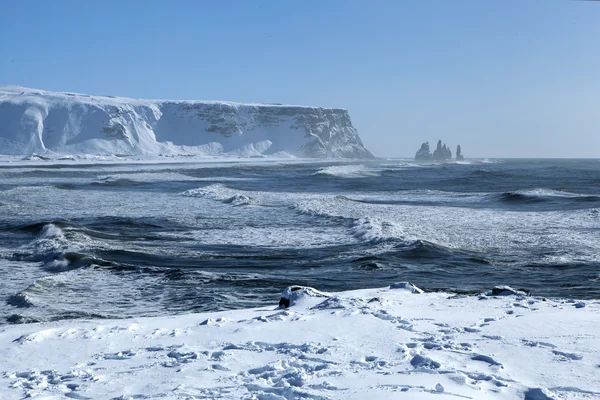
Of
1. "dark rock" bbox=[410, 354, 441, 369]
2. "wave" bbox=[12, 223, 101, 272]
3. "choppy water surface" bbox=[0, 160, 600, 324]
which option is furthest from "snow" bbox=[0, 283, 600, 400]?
"wave" bbox=[12, 223, 101, 272]

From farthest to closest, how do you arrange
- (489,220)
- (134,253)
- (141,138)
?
(141,138), (489,220), (134,253)

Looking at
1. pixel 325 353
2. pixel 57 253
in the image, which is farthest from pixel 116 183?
pixel 325 353

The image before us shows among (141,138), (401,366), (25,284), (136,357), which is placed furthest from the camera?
(141,138)

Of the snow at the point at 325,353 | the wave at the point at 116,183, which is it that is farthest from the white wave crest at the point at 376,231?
the wave at the point at 116,183

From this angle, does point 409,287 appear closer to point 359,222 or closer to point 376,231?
point 376,231

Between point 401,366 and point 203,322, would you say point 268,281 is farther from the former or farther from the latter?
point 401,366

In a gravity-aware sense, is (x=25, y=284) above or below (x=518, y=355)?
below

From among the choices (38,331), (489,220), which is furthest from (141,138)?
(38,331)
